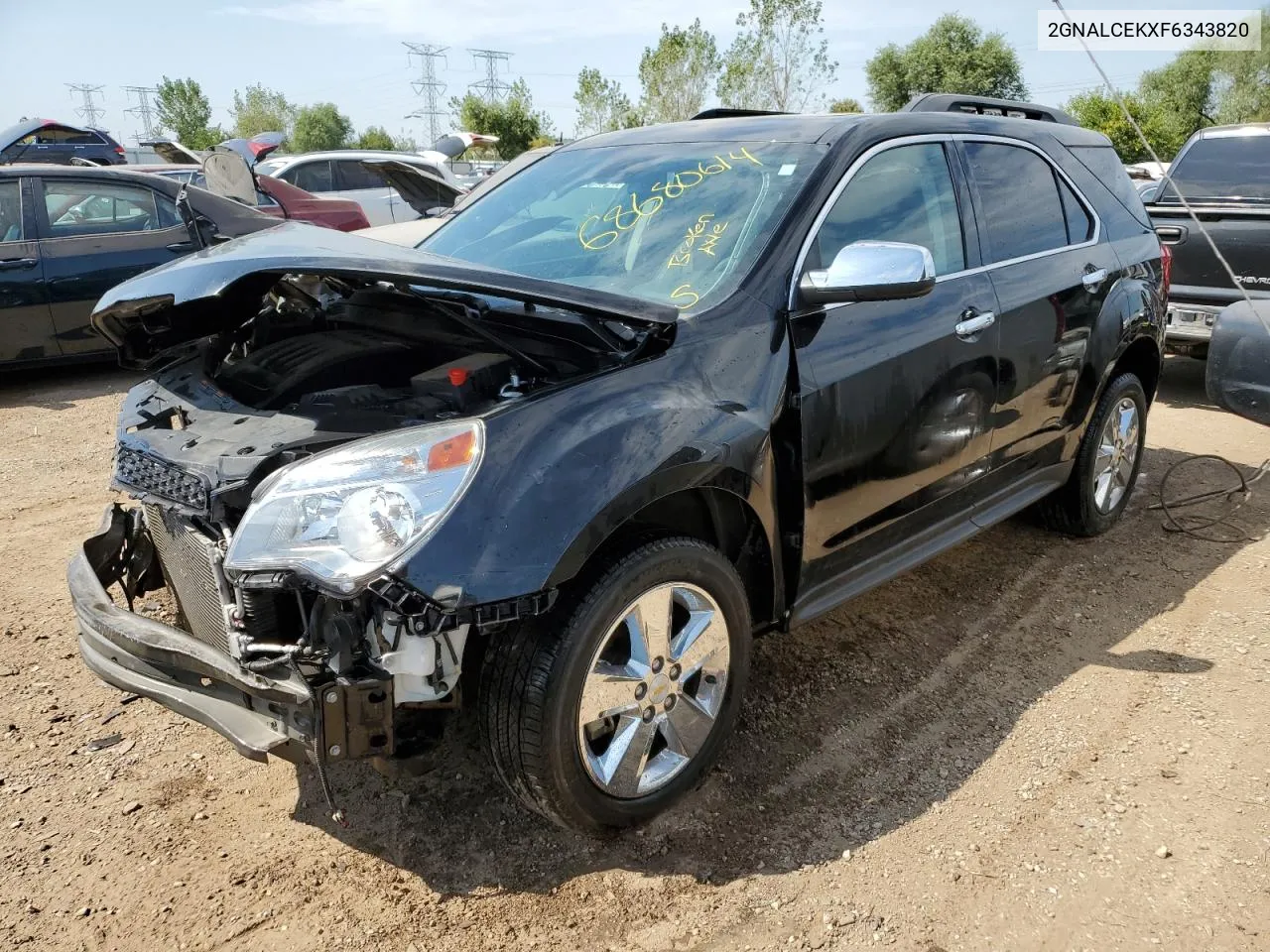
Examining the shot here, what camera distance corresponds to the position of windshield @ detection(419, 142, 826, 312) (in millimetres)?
2807

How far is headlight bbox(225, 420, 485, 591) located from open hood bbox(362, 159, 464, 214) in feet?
8.93

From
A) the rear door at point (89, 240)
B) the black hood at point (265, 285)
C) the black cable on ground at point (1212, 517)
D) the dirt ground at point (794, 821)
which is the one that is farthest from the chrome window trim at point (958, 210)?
the rear door at point (89, 240)

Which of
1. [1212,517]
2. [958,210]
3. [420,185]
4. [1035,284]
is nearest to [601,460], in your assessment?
[958,210]

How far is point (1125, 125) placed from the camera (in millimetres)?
27891

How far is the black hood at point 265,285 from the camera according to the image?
2.19 metres

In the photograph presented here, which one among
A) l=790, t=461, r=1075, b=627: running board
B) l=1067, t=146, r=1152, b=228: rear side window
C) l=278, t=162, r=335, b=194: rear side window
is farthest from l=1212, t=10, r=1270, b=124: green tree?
l=790, t=461, r=1075, b=627: running board

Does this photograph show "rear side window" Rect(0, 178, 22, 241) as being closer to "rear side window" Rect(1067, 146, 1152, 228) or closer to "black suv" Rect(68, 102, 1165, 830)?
"black suv" Rect(68, 102, 1165, 830)

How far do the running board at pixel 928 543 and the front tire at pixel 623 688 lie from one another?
362 mm

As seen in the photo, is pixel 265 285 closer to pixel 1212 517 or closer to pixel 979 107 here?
pixel 979 107

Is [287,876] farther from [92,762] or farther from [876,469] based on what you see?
[876,469]

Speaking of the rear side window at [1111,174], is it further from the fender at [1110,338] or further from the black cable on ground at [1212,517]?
the black cable on ground at [1212,517]

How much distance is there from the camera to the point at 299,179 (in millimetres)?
13273

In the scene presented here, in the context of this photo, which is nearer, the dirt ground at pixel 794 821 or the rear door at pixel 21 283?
the dirt ground at pixel 794 821

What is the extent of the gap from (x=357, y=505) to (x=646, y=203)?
5.16 ft
